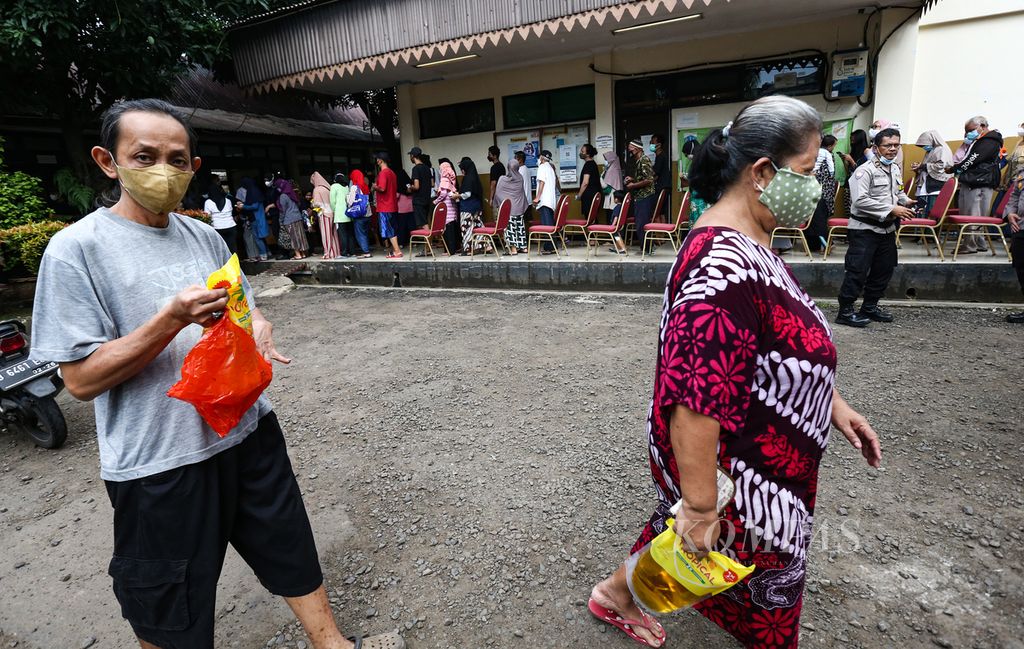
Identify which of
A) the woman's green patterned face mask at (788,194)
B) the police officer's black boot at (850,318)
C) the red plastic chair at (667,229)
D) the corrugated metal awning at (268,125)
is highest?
the corrugated metal awning at (268,125)

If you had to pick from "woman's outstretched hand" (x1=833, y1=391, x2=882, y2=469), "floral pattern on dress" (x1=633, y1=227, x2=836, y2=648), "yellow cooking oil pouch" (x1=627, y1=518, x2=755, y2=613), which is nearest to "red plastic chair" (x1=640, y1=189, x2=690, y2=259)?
"woman's outstretched hand" (x1=833, y1=391, x2=882, y2=469)

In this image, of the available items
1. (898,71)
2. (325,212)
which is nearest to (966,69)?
(898,71)

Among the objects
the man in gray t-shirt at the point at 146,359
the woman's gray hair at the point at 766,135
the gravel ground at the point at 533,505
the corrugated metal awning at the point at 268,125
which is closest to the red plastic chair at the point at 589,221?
the gravel ground at the point at 533,505

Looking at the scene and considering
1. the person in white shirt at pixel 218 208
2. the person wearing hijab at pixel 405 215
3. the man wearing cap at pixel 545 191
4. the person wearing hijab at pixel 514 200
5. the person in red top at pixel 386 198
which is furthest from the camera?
the person wearing hijab at pixel 405 215

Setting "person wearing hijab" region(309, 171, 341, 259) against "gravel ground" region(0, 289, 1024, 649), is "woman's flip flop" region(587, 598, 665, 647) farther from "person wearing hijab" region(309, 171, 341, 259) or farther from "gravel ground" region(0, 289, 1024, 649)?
"person wearing hijab" region(309, 171, 341, 259)

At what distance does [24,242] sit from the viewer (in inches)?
273

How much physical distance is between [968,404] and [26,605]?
5.15 meters

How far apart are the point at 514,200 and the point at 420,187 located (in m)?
1.78

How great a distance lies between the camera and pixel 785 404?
1.30 meters

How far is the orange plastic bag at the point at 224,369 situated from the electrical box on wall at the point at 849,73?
30.8ft

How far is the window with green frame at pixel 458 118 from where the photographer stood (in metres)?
11.0

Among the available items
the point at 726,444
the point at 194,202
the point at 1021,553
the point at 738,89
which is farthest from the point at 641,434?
the point at 194,202

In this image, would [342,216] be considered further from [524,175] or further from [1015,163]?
[1015,163]

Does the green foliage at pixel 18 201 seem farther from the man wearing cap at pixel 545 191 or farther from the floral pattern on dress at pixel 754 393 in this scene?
the floral pattern on dress at pixel 754 393
